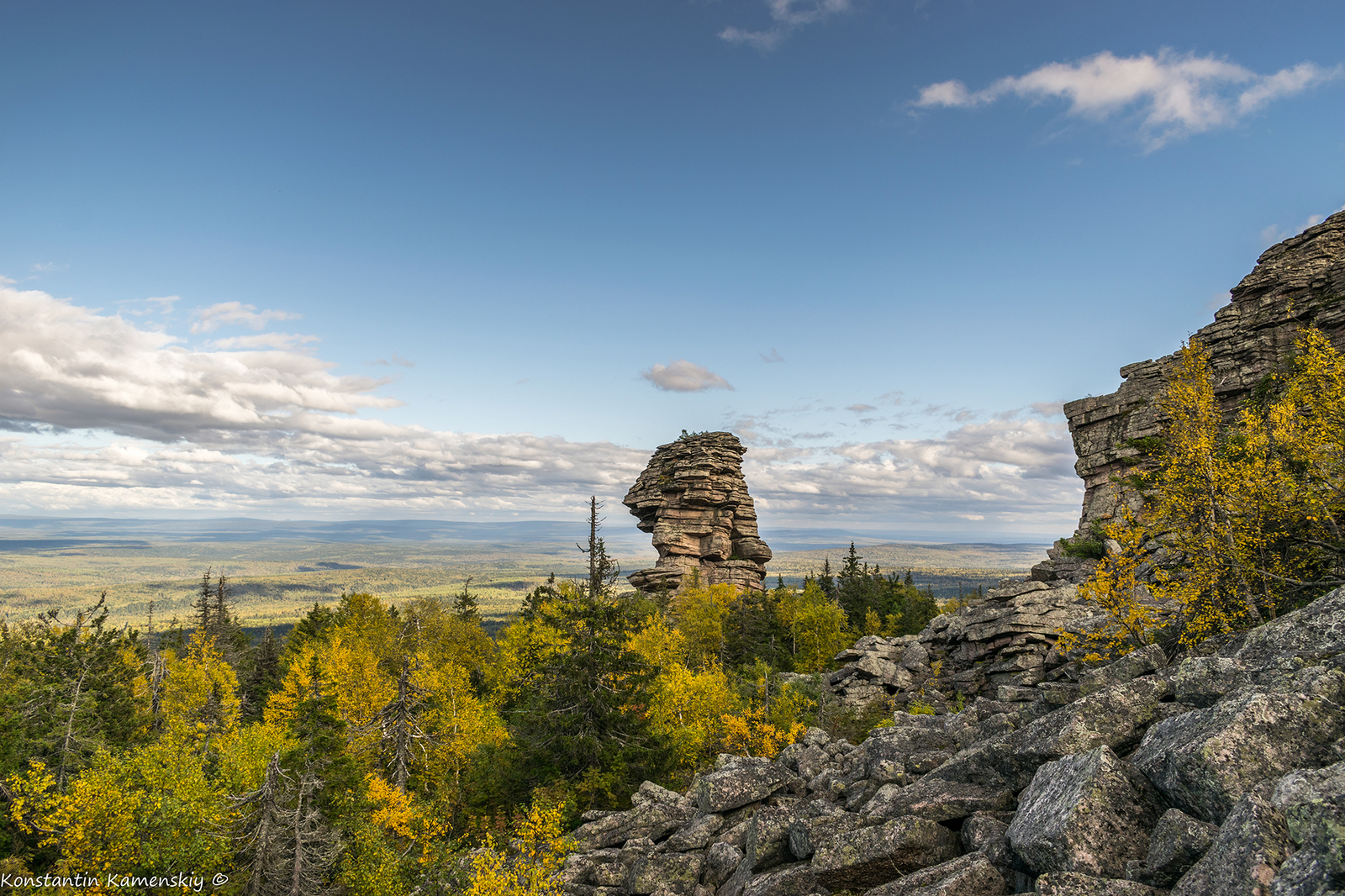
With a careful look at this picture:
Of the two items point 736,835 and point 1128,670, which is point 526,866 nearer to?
point 736,835

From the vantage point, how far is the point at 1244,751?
7.98 m

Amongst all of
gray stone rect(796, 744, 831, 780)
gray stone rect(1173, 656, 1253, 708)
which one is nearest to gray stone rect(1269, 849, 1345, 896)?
gray stone rect(1173, 656, 1253, 708)

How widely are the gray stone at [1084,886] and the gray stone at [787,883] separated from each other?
5.23 metres

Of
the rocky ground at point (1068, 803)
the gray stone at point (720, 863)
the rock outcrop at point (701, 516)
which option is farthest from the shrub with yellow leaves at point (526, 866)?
the rock outcrop at point (701, 516)

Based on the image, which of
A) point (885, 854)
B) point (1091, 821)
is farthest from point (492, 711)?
point (1091, 821)

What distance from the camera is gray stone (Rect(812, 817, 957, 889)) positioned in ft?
36.3

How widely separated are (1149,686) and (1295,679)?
3.52 metres

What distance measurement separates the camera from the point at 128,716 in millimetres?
44375

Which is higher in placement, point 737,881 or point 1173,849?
point 1173,849

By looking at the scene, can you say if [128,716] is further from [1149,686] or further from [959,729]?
[1149,686]

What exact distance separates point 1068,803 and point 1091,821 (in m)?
0.32

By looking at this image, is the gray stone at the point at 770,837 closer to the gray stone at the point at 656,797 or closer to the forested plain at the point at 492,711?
the forested plain at the point at 492,711

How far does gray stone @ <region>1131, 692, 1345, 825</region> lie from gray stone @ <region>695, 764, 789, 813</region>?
11911mm

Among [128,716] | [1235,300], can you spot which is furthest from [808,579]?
[128,716]
